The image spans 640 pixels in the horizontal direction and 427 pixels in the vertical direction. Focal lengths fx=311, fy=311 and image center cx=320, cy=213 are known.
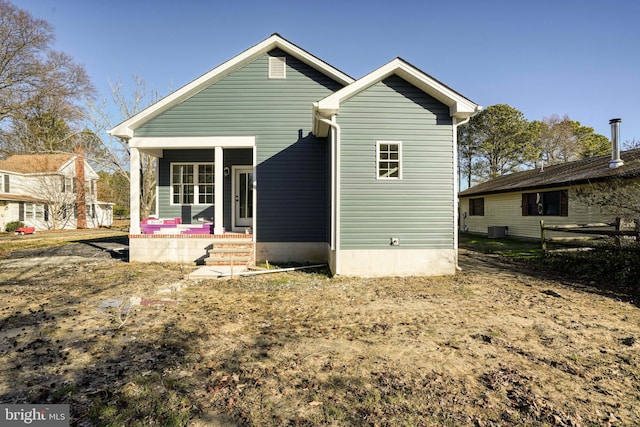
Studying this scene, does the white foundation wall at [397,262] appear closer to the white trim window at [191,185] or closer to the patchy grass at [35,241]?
the white trim window at [191,185]

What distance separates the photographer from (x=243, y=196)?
11.3 metres

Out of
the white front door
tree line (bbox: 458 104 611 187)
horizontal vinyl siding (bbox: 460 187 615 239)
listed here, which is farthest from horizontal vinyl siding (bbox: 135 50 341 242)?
tree line (bbox: 458 104 611 187)

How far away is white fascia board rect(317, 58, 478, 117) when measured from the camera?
25.1 feet

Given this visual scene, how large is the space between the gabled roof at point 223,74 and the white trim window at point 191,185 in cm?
187

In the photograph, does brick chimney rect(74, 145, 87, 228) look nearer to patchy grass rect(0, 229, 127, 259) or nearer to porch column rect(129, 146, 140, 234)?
patchy grass rect(0, 229, 127, 259)

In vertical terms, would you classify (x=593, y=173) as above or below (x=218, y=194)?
above

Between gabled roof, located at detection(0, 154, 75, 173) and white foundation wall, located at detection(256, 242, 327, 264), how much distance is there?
87.4 ft

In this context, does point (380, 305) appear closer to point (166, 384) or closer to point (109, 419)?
point (166, 384)

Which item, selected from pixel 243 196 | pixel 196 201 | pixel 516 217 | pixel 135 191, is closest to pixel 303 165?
pixel 243 196

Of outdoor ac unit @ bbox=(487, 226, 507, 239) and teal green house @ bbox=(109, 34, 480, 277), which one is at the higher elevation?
teal green house @ bbox=(109, 34, 480, 277)

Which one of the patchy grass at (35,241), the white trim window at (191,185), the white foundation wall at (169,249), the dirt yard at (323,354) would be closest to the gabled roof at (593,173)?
the dirt yard at (323,354)

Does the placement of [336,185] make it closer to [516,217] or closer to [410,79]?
[410,79]

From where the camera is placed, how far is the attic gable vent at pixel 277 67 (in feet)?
33.9

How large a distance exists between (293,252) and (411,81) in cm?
603
